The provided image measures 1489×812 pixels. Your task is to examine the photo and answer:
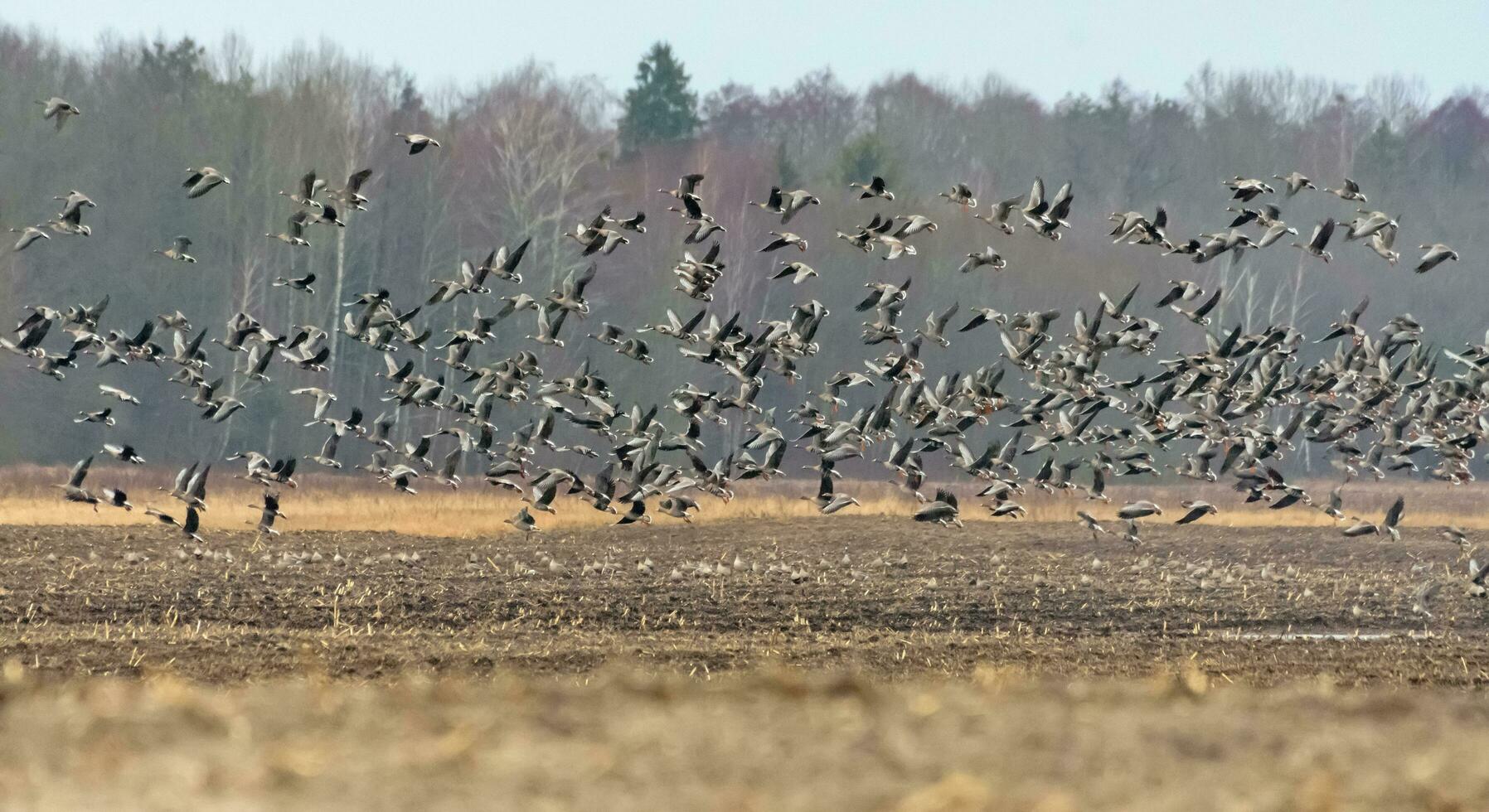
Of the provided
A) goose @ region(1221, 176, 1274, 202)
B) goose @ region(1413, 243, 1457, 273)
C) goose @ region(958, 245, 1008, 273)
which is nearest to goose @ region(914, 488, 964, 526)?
goose @ region(958, 245, 1008, 273)

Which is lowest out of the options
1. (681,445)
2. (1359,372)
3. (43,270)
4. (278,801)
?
(278,801)

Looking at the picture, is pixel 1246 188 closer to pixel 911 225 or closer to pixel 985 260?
pixel 985 260

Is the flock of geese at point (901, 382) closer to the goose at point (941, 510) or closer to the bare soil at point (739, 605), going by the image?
the goose at point (941, 510)

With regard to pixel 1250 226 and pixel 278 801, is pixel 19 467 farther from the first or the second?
pixel 1250 226

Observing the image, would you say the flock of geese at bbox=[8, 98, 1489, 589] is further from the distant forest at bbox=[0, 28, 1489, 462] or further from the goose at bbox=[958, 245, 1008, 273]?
the distant forest at bbox=[0, 28, 1489, 462]

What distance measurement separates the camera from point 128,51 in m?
63.3

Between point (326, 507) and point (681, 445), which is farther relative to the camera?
point (326, 507)

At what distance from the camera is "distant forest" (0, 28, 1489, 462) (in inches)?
2152

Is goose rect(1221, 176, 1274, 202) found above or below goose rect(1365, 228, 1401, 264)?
above

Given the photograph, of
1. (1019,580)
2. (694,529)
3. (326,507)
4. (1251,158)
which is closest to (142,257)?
(326,507)

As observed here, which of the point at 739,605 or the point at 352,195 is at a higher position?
the point at 352,195

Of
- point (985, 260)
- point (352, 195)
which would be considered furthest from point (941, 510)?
point (352, 195)

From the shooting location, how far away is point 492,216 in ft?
194

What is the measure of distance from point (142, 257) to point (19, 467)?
10497mm
